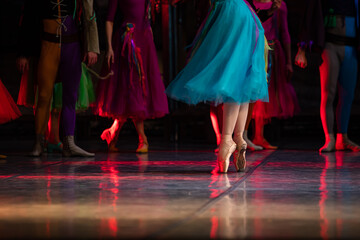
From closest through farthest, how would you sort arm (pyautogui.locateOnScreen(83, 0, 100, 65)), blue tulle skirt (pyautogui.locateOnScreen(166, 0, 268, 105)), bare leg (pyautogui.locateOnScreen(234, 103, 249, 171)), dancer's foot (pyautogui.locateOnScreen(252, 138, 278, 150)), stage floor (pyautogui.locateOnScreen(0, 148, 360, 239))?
stage floor (pyautogui.locateOnScreen(0, 148, 360, 239))
blue tulle skirt (pyautogui.locateOnScreen(166, 0, 268, 105))
bare leg (pyautogui.locateOnScreen(234, 103, 249, 171))
arm (pyautogui.locateOnScreen(83, 0, 100, 65))
dancer's foot (pyautogui.locateOnScreen(252, 138, 278, 150))

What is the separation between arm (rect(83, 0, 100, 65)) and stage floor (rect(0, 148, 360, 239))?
876 millimetres

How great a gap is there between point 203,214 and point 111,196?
54cm

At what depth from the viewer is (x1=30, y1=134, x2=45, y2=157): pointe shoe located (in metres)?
4.49

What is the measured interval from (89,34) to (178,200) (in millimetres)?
2399

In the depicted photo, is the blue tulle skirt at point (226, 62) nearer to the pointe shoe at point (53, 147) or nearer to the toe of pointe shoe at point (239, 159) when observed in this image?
the toe of pointe shoe at point (239, 159)

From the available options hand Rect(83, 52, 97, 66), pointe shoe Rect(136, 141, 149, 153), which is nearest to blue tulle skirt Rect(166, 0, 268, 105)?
hand Rect(83, 52, 97, 66)

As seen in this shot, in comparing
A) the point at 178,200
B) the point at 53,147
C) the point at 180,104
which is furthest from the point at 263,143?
the point at 178,200

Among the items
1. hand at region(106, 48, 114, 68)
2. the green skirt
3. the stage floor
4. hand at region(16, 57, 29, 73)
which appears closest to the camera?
the stage floor

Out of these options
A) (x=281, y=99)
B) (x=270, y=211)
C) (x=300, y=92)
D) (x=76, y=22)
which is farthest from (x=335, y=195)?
(x=300, y=92)

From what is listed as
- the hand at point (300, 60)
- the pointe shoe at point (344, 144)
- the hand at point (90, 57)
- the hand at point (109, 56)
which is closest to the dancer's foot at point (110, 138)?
the hand at point (109, 56)

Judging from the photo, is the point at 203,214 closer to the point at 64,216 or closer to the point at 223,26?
the point at 64,216

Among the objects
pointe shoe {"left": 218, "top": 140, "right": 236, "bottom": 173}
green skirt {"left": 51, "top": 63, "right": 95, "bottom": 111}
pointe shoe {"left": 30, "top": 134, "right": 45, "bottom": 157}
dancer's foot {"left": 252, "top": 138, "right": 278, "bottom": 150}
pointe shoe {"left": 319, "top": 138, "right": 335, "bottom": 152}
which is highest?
green skirt {"left": 51, "top": 63, "right": 95, "bottom": 111}

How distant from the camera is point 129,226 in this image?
1752mm

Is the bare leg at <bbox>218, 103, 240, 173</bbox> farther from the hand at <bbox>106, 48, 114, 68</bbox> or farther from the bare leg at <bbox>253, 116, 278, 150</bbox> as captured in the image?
the bare leg at <bbox>253, 116, 278, 150</bbox>
